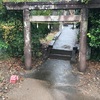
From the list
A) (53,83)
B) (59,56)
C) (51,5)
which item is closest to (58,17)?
(51,5)

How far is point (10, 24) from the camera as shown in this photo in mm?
9352

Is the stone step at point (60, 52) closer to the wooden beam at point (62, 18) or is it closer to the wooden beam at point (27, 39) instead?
the wooden beam at point (27, 39)

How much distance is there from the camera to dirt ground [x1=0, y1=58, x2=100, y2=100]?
25.6 ft

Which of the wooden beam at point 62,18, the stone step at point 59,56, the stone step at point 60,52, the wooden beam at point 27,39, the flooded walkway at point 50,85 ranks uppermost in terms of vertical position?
the wooden beam at point 62,18

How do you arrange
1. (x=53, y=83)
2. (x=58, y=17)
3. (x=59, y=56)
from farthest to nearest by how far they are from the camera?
(x=59, y=56) → (x=58, y=17) → (x=53, y=83)

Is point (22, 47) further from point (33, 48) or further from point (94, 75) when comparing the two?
point (94, 75)

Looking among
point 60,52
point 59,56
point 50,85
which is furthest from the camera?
point 60,52

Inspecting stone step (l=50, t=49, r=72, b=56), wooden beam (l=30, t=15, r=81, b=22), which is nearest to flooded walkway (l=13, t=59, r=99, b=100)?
stone step (l=50, t=49, r=72, b=56)

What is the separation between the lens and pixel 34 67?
32.8ft

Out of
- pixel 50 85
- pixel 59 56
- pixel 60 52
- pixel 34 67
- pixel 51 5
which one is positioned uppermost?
pixel 51 5

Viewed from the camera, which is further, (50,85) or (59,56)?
(59,56)

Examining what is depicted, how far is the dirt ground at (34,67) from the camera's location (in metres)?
7.79

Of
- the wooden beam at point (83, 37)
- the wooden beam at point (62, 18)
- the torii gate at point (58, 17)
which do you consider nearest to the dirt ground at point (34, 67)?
the wooden beam at point (83, 37)

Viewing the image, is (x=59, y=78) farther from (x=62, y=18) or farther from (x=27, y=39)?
(x=62, y=18)
